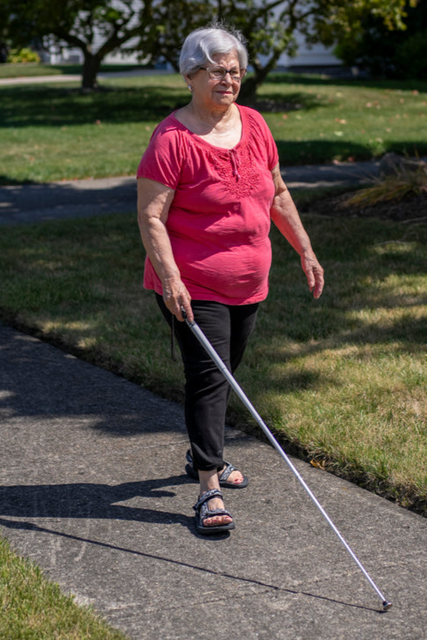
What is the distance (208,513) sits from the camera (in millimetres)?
3135

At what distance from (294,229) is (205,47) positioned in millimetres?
893

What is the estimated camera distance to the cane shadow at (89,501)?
3.25 metres

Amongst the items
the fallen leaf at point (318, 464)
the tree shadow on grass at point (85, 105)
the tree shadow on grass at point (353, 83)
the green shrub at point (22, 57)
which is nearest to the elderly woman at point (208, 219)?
the fallen leaf at point (318, 464)

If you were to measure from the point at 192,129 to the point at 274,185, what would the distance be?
1.57 ft


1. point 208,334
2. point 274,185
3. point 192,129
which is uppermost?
point 192,129

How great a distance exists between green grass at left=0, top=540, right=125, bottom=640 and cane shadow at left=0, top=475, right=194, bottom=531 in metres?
0.51

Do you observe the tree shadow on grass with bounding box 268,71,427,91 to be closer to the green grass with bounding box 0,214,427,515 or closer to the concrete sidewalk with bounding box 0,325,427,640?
the green grass with bounding box 0,214,427,515

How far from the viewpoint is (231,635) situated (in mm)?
2486

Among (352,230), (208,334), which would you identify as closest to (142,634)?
(208,334)

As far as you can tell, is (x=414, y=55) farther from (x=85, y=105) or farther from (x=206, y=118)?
(x=206, y=118)

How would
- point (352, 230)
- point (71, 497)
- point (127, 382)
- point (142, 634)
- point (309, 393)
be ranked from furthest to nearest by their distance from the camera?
point (352, 230) → point (127, 382) → point (309, 393) → point (71, 497) → point (142, 634)

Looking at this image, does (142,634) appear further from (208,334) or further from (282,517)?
(208,334)

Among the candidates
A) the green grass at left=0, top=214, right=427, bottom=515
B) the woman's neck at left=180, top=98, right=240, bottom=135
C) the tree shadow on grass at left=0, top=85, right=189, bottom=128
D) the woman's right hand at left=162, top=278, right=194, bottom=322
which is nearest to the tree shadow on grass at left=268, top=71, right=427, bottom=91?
the tree shadow on grass at left=0, top=85, right=189, bottom=128

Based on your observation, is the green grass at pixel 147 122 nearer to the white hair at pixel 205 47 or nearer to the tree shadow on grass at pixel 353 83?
the tree shadow on grass at pixel 353 83
